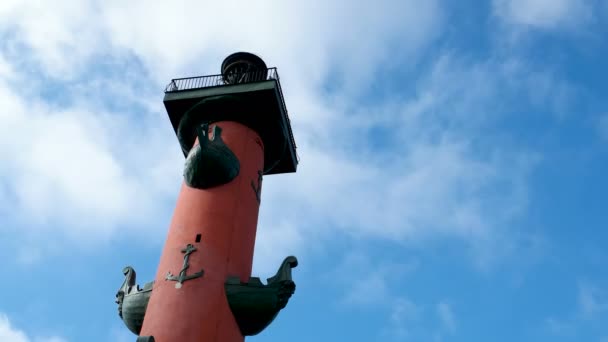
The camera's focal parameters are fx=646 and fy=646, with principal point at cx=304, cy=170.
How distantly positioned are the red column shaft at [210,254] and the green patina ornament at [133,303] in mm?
533

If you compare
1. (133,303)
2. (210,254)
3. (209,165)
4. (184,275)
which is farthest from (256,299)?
(209,165)

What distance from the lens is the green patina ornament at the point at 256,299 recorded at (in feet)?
53.6

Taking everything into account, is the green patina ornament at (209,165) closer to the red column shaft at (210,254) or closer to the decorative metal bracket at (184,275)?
the red column shaft at (210,254)

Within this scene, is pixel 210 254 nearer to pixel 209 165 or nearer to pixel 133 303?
pixel 133 303

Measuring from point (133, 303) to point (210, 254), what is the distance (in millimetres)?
2475

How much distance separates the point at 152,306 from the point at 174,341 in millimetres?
1461

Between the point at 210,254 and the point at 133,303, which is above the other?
the point at 210,254

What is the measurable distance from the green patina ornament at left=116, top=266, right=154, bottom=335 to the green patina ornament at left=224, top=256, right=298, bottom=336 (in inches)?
91.7

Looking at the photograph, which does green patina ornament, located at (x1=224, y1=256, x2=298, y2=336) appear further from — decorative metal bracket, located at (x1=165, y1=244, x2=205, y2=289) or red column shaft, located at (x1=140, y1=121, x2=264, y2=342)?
decorative metal bracket, located at (x1=165, y1=244, x2=205, y2=289)

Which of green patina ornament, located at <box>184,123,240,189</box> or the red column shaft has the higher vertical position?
green patina ornament, located at <box>184,123,240,189</box>

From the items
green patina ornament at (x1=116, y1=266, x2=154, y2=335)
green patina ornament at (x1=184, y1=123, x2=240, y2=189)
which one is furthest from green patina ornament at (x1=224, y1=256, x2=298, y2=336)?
green patina ornament at (x1=184, y1=123, x2=240, y2=189)

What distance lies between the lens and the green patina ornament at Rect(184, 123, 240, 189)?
18.8 metres

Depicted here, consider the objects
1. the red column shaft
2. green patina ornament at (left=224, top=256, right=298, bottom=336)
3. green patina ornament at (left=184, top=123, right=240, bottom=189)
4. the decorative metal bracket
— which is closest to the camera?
the red column shaft

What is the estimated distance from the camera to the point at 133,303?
56.6 ft
